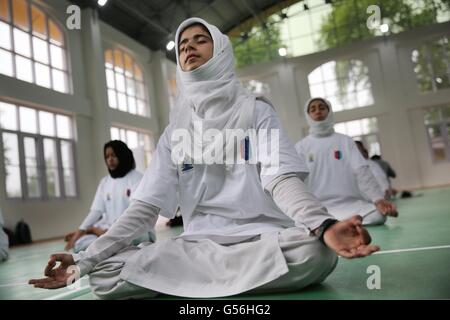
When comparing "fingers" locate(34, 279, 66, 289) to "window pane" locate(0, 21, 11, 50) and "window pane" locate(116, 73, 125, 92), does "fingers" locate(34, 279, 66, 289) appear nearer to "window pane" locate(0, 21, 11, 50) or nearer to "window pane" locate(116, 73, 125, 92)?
"window pane" locate(0, 21, 11, 50)

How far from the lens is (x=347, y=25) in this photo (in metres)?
1.55

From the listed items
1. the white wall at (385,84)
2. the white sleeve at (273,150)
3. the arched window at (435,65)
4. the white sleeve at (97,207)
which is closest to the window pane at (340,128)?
the white wall at (385,84)

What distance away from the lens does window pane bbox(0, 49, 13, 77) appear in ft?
4.67

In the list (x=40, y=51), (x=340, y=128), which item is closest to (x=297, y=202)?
(x=40, y=51)

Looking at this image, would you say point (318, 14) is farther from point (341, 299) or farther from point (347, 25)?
point (341, 299)

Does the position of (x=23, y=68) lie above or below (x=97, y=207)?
above

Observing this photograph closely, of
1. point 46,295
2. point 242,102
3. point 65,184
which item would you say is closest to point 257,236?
point 242,102

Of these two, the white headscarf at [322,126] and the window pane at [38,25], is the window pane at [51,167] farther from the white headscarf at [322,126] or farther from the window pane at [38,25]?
the white headscarf at [322,126]

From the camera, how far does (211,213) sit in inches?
46.4

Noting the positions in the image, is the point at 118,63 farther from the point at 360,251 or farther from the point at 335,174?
the point at 360,251

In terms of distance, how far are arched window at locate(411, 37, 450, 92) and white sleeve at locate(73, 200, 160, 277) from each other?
1.03 m

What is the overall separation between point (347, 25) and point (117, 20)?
0.88m

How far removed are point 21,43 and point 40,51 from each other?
1.30 ft
